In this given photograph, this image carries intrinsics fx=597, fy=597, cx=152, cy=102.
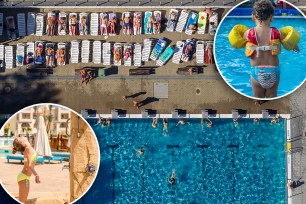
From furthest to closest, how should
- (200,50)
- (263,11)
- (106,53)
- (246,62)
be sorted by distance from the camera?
(106,53), (200,50), (246,62), (263,11)

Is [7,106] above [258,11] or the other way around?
the other way around

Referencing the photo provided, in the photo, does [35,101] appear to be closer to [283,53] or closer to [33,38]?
[33,38]

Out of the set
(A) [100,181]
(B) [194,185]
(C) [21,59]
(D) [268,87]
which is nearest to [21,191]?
(A) [100,181]

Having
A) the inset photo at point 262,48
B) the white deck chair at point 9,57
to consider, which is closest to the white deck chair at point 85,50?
the white deck chair at point 9,57

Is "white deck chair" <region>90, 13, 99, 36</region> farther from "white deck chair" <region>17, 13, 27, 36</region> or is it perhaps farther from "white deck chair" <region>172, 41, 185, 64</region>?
"white deck chair" <region>172, 41, 185, 64</region>

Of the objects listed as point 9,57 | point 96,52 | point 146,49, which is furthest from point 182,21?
point 9,57

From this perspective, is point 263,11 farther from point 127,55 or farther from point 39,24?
point 39,24
